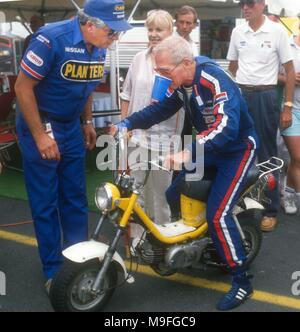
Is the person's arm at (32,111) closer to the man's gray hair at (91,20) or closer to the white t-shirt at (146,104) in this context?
the man's gray hair at (91,20)

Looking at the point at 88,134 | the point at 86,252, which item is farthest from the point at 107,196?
the point at 88,134

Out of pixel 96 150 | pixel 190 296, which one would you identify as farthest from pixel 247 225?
pixel 96 150

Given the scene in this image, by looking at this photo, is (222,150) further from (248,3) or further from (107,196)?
(248,3)

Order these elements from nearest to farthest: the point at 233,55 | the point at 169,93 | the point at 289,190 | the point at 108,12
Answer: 1. the point at 108,12
2. the point at 169,93
3. the point at 233,55
4. the point at 289,190

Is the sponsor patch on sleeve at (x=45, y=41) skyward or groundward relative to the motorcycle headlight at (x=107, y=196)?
skyward

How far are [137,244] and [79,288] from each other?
469mm

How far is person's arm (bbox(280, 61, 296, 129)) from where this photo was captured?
436 cm

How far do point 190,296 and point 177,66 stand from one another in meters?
1.58

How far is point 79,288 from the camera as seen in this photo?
299 centimetres

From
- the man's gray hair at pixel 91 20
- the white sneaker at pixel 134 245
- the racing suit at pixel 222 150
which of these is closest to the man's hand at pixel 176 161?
the racing suit at pixel 222 150

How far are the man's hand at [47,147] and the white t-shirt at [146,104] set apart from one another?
2.48ft

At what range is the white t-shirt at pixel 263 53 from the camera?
432 centimetres

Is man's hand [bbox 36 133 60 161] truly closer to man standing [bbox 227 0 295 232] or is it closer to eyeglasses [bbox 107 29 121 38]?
eyeglasses [bbox 107 29 121 38]

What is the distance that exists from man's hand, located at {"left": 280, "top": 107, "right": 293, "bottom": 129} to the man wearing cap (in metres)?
1.86
